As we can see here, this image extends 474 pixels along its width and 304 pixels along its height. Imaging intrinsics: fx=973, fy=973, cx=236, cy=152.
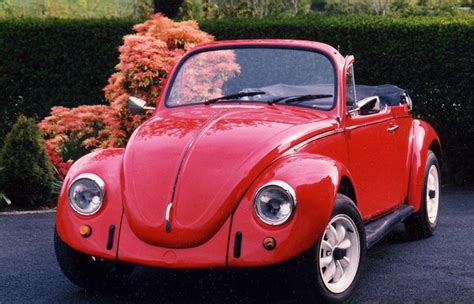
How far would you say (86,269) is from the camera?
6344 mm

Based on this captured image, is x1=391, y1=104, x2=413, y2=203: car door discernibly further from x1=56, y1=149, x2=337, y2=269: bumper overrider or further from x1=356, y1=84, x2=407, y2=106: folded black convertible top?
x1=56, y1=149, x2=337, y2=269: bumper overrider

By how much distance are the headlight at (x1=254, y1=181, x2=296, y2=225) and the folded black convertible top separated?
2840 millimetres

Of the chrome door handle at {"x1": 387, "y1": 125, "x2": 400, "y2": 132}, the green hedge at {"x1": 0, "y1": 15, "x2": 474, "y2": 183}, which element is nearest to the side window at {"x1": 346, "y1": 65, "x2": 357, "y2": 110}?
the chrome door handle at {"x1": 387, "y1": 125, "x2": 400, "y2": 132}

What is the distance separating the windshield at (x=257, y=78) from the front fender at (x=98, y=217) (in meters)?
1.16

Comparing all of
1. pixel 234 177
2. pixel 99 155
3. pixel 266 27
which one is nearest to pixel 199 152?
pixel 234 177

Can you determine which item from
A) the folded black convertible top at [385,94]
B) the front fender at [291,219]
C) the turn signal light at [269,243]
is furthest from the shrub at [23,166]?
the turn signal light at [269,243]

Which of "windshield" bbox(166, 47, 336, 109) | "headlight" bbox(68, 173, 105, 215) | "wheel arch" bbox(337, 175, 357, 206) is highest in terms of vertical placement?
"windshield" bbox(166, 47, 336, 109)

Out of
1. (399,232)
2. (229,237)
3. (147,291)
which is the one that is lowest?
(399,232)

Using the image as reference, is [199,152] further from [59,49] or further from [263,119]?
[59,49]

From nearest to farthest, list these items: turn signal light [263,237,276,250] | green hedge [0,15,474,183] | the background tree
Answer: turn signal light [263,237,276,250], green hedge [0,15,474,183], the background tree

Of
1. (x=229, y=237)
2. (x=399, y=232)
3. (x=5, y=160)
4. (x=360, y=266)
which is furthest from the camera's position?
(x=5, y=160)

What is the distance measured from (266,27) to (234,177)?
25.4 feet

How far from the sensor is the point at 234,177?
5766 millimetres

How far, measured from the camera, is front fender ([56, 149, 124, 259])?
5.85 meters
